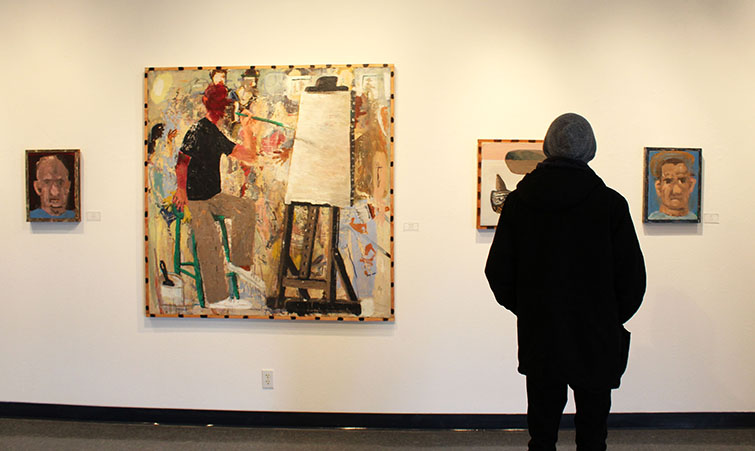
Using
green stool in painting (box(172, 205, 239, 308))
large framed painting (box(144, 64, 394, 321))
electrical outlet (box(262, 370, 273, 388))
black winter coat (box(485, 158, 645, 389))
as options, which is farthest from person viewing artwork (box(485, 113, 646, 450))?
green stool in painting (box(172, 205, 239, 308))

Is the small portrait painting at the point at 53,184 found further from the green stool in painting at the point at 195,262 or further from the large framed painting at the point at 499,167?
the large framed painting at the point at 499,167

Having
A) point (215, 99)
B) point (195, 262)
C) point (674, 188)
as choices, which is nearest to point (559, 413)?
point (674, 188)

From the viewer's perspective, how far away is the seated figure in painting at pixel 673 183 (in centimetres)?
239

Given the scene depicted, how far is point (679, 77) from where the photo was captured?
240 centimetres

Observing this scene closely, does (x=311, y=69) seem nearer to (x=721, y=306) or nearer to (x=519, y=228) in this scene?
(x=519, y=228)

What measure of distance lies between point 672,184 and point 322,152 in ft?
6.54

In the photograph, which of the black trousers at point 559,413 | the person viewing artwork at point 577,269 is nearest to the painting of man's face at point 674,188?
the person viewing artwork at point 577,269

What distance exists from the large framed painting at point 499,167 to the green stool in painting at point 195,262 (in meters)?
1.45

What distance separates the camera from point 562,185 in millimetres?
1451

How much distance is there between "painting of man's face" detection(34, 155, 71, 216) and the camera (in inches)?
96.7

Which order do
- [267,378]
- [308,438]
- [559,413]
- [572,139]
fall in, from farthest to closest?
[267,378] → [308,438] → [559,413] → [572,139]

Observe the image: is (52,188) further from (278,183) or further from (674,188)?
(674,188)

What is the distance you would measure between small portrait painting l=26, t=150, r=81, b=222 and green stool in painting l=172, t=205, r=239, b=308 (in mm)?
621

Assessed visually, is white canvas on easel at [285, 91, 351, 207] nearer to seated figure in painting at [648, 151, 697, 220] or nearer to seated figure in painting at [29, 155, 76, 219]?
seated figure in painting at [29, 155, 76, 219]
